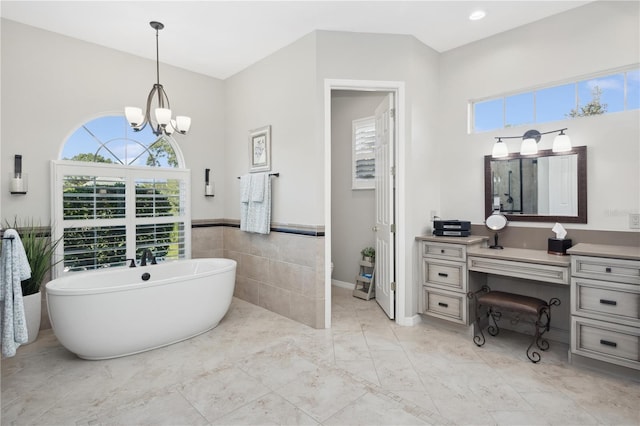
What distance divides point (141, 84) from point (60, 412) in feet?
10.9

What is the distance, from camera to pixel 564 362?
2.64 meters

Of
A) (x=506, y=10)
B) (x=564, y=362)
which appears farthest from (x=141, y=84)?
(x=564, y=362)

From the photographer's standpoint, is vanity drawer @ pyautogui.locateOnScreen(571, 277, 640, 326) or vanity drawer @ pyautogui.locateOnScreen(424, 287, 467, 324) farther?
vanity drawer @ pyautogui.locateOnScreen(424, 287, 467, 324)

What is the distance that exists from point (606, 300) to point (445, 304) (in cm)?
122

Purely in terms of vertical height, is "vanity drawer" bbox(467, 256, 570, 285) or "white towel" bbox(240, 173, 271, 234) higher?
"white towel" bbox(240, 173, 271, 234)

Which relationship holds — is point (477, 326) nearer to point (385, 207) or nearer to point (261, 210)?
point (385, 207)

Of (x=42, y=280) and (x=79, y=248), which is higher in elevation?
(x=79, y=248)

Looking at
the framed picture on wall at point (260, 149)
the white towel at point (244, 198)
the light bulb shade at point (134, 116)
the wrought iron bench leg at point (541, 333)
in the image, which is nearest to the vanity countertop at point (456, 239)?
the wrought iron bench leg at point (541, 333)

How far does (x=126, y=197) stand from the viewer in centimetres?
377

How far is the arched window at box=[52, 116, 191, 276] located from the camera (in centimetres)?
342

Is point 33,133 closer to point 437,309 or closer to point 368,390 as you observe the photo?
point 368,390

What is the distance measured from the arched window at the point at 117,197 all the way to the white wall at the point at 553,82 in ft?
10.6

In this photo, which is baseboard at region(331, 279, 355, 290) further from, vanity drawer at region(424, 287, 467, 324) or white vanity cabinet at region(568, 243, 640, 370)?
white vanity cabinet at region(568, 243, 640, 370)

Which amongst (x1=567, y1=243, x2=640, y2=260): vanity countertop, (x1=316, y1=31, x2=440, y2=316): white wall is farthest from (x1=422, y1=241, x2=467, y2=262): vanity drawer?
(x1=567, y1=243, x2=640, y2=260): vanity countertop
